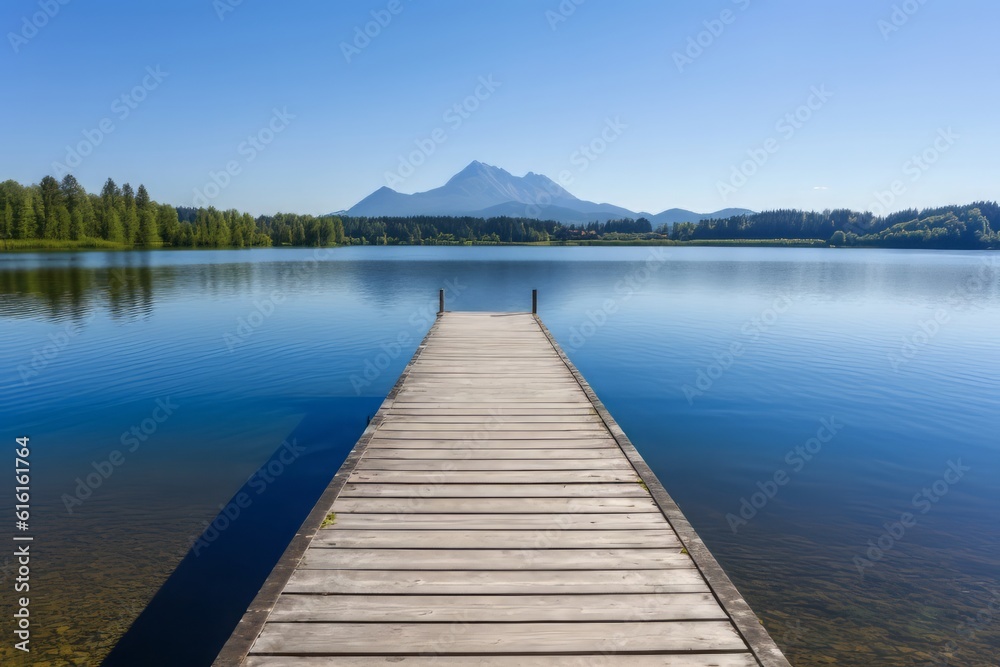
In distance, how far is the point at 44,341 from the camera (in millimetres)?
20969

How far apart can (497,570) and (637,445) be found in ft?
26.1

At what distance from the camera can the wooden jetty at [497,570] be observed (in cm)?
361

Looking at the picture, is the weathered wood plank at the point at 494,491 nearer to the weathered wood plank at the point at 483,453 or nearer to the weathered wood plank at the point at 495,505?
the weathered wood plank at the point at 495,505

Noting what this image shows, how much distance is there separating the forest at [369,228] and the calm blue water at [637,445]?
80.2 metres

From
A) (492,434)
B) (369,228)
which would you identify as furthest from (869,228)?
(492,434)

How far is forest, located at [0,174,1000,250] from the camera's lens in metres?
92.1

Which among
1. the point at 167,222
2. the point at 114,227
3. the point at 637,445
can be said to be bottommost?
the point at 637,445

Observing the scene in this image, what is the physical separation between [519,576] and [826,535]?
6066 mm

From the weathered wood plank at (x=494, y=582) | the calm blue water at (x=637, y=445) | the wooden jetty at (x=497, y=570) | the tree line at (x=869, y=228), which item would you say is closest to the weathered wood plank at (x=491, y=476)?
the wooden jetty at (x=497, y=570)

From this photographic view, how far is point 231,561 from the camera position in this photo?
7500 mm

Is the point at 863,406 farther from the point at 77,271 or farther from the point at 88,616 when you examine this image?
the point at 77,271

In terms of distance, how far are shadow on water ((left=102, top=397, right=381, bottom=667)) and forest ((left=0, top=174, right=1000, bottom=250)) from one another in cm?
10657

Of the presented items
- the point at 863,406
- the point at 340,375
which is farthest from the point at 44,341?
the point at 863,406

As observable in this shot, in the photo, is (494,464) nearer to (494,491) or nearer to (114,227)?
(494,491)
